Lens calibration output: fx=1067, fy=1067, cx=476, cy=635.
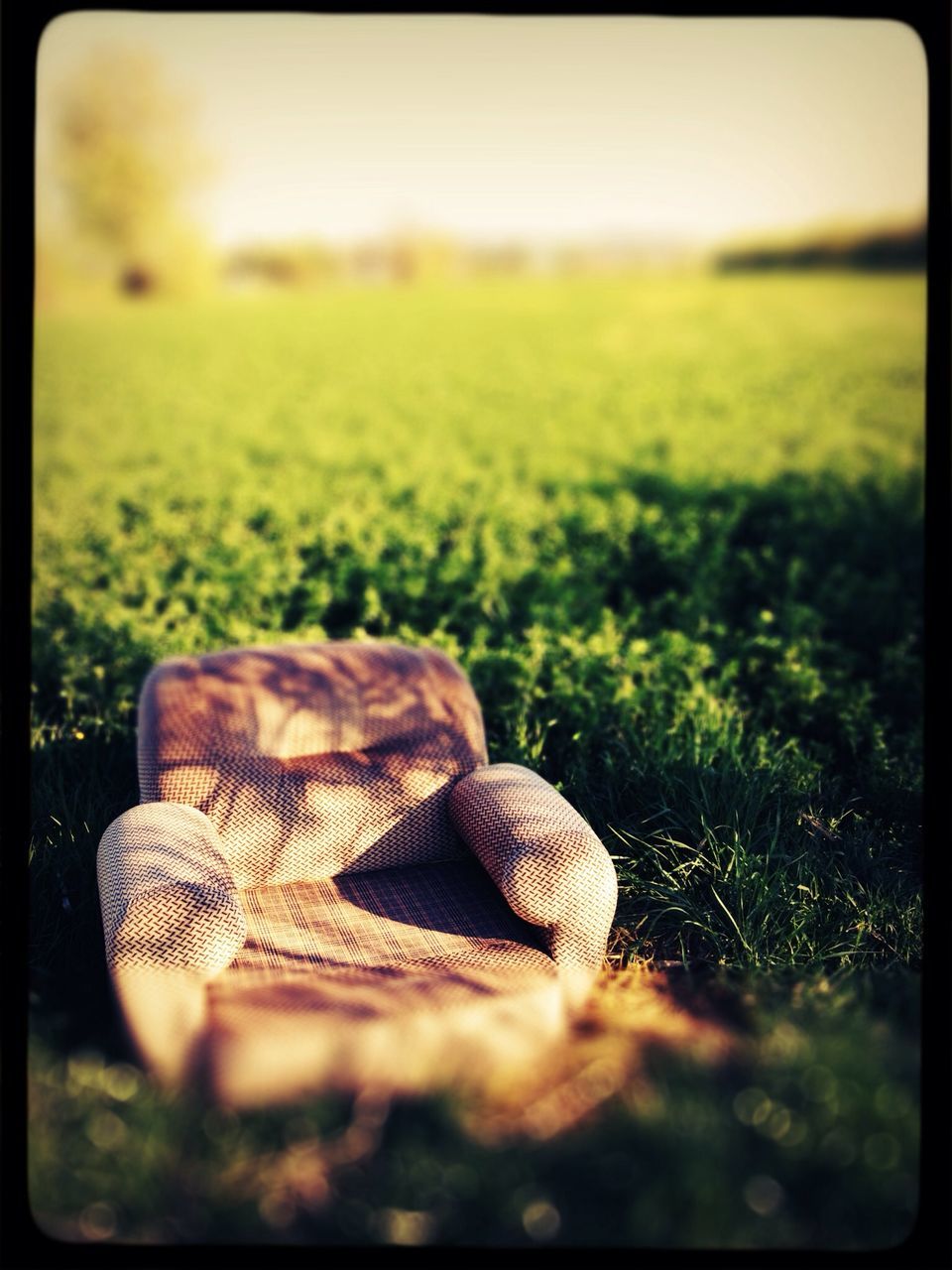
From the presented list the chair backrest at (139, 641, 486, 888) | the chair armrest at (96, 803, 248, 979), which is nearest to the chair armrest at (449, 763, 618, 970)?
the chair backrest at (139, 641, 486, 888)

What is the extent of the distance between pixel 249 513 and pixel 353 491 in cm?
91

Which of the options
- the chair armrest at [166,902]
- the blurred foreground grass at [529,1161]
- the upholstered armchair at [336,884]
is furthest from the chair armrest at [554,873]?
the blurred foreground grass at [529,1161]

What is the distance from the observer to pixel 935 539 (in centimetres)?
205

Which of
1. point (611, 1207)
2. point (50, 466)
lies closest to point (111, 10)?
point (611, 1207)

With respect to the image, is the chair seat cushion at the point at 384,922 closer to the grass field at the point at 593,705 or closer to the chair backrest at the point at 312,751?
the chair backrest at the point at 312,751

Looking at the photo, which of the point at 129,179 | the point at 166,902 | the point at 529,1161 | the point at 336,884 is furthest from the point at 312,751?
the point at 129,179

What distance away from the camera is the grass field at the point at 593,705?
172 cm

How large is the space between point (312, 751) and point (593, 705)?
1495 mm

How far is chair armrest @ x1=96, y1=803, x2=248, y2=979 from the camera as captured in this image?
8.24ft

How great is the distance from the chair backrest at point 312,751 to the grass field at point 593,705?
1.82 ft

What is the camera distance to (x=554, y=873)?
2840 mm

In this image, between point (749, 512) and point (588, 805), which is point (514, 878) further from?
point (749, 512)

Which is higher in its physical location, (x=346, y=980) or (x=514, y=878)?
(x=514, y=878)

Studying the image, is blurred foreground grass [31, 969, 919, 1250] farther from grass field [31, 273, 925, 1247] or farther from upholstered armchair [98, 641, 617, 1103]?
upholstered armchair [98, 641, 617, 1103]
